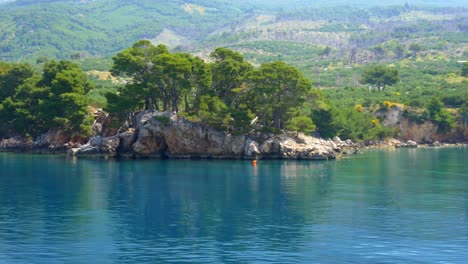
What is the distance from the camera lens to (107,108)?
9712 centimetres

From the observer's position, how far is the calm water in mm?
37281

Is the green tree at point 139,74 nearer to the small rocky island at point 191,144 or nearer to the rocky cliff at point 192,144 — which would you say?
the small rocky island at point 191,144

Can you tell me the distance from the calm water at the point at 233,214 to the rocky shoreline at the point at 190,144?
36.2ft

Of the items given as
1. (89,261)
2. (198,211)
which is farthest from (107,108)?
(89,261)

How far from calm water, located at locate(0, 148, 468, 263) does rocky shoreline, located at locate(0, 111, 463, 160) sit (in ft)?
36.2

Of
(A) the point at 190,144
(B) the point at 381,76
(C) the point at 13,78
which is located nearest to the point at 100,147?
(A) the point at 190,144

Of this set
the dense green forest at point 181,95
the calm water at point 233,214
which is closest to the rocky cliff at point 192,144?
the dense green forest at point 181,95

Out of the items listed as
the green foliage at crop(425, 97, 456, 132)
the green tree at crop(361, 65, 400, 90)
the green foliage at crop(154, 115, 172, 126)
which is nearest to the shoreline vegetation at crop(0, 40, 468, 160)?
the green foliage at crop(154, 115, 172, 126)

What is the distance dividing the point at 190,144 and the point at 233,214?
4568cm

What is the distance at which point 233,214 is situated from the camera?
4859 cm

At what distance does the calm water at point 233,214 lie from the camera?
122 ft

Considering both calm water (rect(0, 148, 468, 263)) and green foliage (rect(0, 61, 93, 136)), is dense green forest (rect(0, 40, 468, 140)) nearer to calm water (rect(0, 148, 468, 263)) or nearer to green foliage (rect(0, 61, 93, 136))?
green foliage (rect(0, 61, 93, 136))

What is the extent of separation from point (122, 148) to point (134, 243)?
5590 centimetres

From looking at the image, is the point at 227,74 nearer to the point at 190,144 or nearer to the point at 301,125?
the point at 190,144
